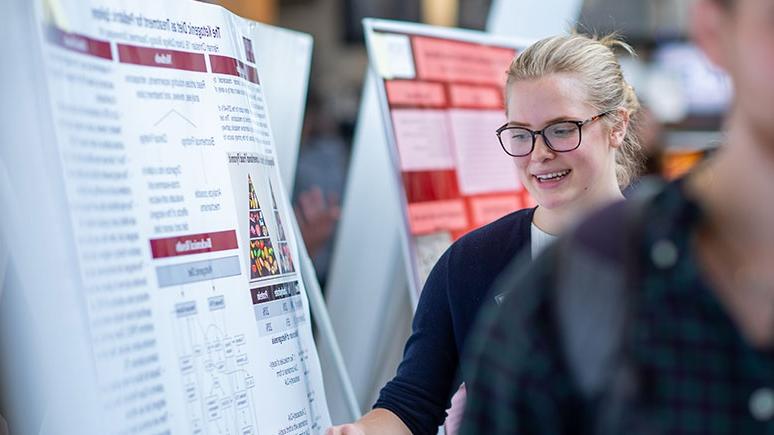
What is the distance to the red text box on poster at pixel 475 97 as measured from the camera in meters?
3.48

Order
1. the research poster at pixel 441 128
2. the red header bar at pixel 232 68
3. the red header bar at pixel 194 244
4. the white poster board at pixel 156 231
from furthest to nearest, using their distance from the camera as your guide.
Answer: the research poster at pixel 441 128 < the red header bar at pixel 232 68 < the red header bar at pixel 194 244 < the white poster board at pixel 156 231

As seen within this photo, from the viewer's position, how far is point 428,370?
80.0 inches

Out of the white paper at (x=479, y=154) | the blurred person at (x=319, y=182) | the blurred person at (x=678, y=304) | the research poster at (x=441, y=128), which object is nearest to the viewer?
the blurred person at (x=678, y=304)

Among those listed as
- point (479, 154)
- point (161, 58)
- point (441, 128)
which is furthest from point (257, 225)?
point (479, 154)

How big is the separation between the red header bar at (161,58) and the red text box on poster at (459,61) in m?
1.37

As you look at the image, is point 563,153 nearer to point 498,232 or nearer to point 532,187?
point 532,187

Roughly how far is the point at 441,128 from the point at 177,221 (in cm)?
162

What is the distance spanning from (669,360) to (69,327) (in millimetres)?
948

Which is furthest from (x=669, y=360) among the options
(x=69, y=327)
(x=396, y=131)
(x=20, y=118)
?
(x=396, y=131)

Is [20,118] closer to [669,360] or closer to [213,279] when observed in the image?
[213,279]

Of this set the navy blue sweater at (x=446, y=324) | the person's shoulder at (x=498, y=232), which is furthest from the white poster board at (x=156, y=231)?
the person's shoulder at (x=498, y=232)

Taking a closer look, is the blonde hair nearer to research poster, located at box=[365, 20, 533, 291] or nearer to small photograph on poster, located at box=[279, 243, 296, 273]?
small photograph on poster, located at box=[279, 243, 296, 273]

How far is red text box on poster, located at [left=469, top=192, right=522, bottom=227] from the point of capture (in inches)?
136

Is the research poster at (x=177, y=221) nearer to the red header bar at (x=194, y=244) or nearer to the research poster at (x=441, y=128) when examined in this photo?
the red header bar at (x=194, y=244)
